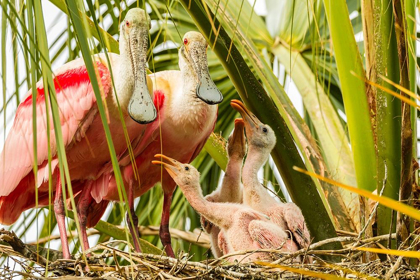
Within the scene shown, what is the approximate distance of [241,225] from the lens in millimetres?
3352

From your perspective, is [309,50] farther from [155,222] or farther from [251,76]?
[251,76]

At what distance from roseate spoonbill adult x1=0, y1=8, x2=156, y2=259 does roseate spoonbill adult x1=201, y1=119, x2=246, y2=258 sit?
1.83 feet

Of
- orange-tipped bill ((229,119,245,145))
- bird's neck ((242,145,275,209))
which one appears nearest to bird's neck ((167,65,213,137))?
orange-tipped bill ((229,119,245,145))

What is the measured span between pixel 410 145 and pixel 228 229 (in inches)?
39.6

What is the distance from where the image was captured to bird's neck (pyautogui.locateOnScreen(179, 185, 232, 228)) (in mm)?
3480

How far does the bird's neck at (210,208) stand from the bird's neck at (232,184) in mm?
342

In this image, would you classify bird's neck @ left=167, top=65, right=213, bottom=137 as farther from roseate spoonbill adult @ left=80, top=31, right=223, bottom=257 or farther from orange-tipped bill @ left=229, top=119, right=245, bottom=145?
orange-tipped bill @ left=229, top=119, right=245, bottom=145

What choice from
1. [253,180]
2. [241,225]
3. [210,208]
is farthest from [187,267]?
[253,180]

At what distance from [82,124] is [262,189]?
100 centimetres

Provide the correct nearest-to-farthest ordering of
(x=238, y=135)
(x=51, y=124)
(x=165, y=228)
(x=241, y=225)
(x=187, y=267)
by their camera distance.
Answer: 1. (x=187, y=267)
2. (x=241, y=225)
3. (x=51, y=124)
4. (x=238, y=135)
5. (x=165, y=228)

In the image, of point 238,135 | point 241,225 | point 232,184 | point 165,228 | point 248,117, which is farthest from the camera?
point 165,228

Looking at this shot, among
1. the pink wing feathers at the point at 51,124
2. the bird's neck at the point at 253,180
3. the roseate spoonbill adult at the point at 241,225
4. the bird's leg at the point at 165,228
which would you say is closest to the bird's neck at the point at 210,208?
the roseate spoonbill adult at the point at 241,225

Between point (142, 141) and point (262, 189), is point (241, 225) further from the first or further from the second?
point (142, 141)

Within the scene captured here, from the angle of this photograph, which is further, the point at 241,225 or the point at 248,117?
the point at 248,117
